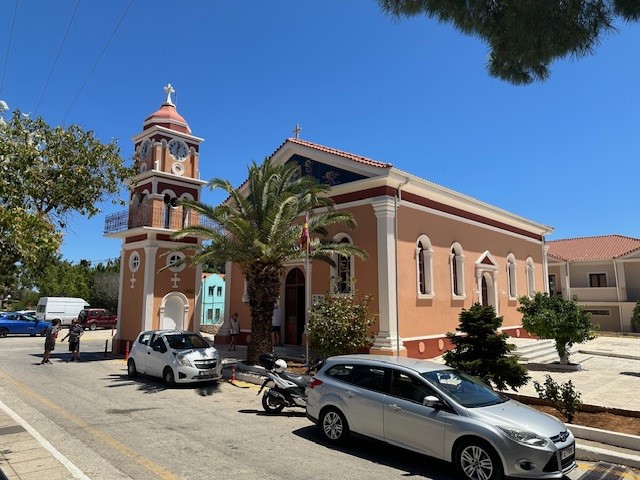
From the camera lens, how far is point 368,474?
629 centimetres

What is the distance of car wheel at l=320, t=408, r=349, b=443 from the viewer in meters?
7.57

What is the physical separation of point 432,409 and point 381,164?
10.6 metres

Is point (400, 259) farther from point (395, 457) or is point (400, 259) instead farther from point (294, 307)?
point (395, 457)

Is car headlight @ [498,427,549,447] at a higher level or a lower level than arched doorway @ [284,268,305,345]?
lower

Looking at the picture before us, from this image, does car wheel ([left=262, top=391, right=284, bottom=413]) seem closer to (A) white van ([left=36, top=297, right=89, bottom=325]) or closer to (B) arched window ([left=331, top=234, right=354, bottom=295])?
(B) arched window ([left=331, top=234, right=354, bottom=295])

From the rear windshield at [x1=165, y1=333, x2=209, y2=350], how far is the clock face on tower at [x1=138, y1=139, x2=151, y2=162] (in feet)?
37.1

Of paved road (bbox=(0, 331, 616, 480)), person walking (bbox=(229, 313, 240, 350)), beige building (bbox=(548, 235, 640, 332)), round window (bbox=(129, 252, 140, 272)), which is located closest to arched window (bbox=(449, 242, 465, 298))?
person walking (bbox=(229, 313, 240, 350))

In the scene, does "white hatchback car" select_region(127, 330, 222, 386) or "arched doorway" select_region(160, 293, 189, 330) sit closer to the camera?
"white hatchback car" select_region(127, 330, 222, 386)

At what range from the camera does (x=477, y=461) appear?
5.98 meters

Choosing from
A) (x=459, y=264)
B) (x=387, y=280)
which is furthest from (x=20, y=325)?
(x=459, y=264)

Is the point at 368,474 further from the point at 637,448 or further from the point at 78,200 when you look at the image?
the point at 78,200

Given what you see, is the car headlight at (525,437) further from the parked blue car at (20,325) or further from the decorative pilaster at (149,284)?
the parked blue car at (20,325)

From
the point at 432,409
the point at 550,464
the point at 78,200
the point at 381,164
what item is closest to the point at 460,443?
the point at 432,409

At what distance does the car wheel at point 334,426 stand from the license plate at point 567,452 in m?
3.07
